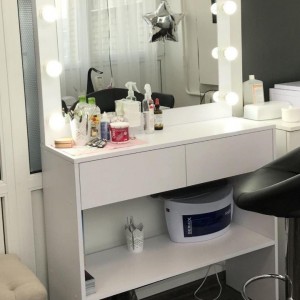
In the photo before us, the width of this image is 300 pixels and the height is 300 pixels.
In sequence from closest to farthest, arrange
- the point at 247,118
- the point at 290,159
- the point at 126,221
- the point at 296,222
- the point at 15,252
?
the point at 296,222 → the point at 290,159 → the point at 15,252 → the point at 126,221 → the point at 247,118

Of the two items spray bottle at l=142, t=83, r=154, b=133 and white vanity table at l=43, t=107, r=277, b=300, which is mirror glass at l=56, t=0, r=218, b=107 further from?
white vanity table at l=43, t=107, r=277, b=300

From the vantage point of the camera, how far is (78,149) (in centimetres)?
237

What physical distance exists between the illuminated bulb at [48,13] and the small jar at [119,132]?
0.50 metres

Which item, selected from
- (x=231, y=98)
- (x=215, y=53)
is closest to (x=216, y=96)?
(x=231, y=98)

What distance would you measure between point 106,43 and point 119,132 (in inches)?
18.1

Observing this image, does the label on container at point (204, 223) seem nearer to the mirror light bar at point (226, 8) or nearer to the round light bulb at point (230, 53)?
the round light bulb at point (230, 53)

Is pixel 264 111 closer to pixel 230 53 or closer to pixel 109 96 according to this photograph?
pixel 230 53

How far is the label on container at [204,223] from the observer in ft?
8.99

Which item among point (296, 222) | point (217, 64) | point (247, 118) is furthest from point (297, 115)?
point (296, 222)

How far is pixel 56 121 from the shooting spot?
8.18ft

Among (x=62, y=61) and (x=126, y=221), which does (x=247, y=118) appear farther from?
(x=62, y=61)

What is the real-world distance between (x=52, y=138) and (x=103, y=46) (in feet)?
1.55

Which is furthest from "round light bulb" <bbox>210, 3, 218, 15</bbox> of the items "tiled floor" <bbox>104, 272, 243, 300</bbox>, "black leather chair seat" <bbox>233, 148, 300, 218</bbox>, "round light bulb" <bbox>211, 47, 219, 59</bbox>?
"tiled floor" <bbox>104, 272, 243, 300</bbox>

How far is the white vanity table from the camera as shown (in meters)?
2.28
